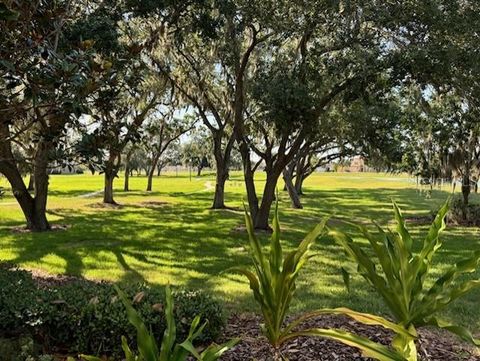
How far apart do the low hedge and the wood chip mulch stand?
13.3 inches

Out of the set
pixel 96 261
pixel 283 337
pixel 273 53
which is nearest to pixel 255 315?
pixel 283 337

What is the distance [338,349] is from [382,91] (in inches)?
282

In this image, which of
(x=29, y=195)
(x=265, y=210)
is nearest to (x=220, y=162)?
(x=265, y=210)

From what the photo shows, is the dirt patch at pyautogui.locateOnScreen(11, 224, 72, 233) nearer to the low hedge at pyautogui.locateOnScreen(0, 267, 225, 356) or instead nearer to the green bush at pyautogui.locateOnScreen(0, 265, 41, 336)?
the green bush at pyautogui.locateOnScreen(0, 265, 41, 336)

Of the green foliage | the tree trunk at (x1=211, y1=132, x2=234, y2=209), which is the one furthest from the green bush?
the tree trunk at (x1=211, y1=132, x2=234, y2=209)

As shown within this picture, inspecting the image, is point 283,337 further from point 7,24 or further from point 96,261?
point 96,261

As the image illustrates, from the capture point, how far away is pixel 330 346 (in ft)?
10.4

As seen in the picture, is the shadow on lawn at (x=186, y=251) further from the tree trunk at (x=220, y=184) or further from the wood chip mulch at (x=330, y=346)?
the tree trunk at (x=220, y=184)

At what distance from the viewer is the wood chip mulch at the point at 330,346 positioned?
3051 millimetres

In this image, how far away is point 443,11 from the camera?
7516mm

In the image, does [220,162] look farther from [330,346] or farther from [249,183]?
[330,346]

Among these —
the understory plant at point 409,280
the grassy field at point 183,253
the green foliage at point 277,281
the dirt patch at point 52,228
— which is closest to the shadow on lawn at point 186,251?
the grassy field at point 183,253

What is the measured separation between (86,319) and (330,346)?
1.72 m

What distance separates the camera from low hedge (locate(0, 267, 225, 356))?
326cm
